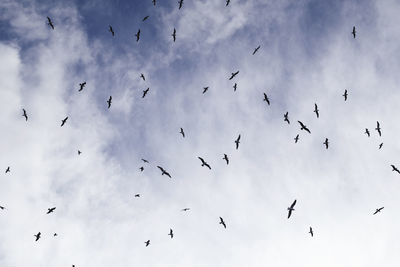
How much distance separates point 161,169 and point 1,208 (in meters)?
16.2

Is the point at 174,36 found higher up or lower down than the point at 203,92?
higher up

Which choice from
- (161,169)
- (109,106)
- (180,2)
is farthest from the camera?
(161,169)

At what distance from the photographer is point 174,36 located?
31359mm

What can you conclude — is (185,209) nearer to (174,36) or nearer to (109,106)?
(109,106)

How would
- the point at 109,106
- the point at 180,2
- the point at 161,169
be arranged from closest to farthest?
the point at 180,2
the point at 109,106
the point at 161,169

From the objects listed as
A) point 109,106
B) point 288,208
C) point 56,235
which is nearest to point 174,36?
point 109,106

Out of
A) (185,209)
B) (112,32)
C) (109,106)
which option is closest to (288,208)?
(185,209)

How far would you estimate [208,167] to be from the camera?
104ft

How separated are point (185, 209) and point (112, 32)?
1736 centimetres

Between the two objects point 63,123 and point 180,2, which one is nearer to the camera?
point 180,2

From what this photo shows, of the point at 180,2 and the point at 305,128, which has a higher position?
the point at 180,2

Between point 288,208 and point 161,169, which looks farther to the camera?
point 161,169

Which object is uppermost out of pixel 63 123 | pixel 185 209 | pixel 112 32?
pixel 112 32

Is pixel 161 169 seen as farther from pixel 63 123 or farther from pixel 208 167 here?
pixel 63 123
